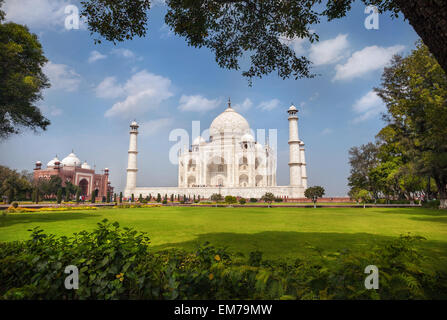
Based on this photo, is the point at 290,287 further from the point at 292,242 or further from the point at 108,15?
the point at 108,15

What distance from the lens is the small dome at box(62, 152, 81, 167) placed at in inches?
1981

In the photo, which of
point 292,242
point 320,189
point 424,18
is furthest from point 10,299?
point 320,189

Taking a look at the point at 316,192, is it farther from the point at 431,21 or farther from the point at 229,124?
the point at 229,124

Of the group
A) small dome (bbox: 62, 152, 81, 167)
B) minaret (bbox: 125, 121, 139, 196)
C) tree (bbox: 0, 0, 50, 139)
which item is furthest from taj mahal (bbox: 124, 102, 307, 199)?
tree (bbox: 0, 0, 50, 139)

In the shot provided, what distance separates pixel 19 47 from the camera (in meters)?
10.1

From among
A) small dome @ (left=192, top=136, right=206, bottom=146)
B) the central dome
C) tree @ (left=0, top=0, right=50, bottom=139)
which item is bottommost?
tree @ (left=0, top=0, right=50, bottom=139)

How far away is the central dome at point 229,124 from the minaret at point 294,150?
40.1 ft

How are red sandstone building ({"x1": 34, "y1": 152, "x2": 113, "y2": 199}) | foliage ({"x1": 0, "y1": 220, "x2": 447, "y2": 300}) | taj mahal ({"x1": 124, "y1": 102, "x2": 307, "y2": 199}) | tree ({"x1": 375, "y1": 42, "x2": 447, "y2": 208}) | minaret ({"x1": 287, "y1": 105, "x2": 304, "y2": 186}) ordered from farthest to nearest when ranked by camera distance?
taj mahal ({"x1": 124, "y1": 102, "x2": 307, "y2": 199})
red sandstone building ({"x1": 34, "y1": 152, "x2": 113, "y2": 199})
minaret ({"x1": 287, "y1": 105, "x2": 304, "y2": 186})
tree ({"x1": 375, "y1": 42, "x2": 447, "y2": 208})
foliage ({"x1": 0, "y1": 220, "x2": 447, "y2": 300})

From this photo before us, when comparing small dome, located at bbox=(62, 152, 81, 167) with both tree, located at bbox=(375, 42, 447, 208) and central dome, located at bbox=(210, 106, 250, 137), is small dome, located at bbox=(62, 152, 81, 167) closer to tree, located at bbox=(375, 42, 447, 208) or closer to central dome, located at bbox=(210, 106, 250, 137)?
central dome, located at bbox=(210, 106, 250, 137)

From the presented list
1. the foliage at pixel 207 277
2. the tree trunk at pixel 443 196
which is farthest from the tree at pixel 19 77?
the tree trunk at pixel 443 196

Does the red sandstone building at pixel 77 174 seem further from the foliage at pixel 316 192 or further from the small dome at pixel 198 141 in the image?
the foliage at pixel 316 192

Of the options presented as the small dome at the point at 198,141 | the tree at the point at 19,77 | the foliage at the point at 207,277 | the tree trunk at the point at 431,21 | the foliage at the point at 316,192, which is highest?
the small dome at the point at 198,141

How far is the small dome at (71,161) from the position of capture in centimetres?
5031

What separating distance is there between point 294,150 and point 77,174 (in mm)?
38170
